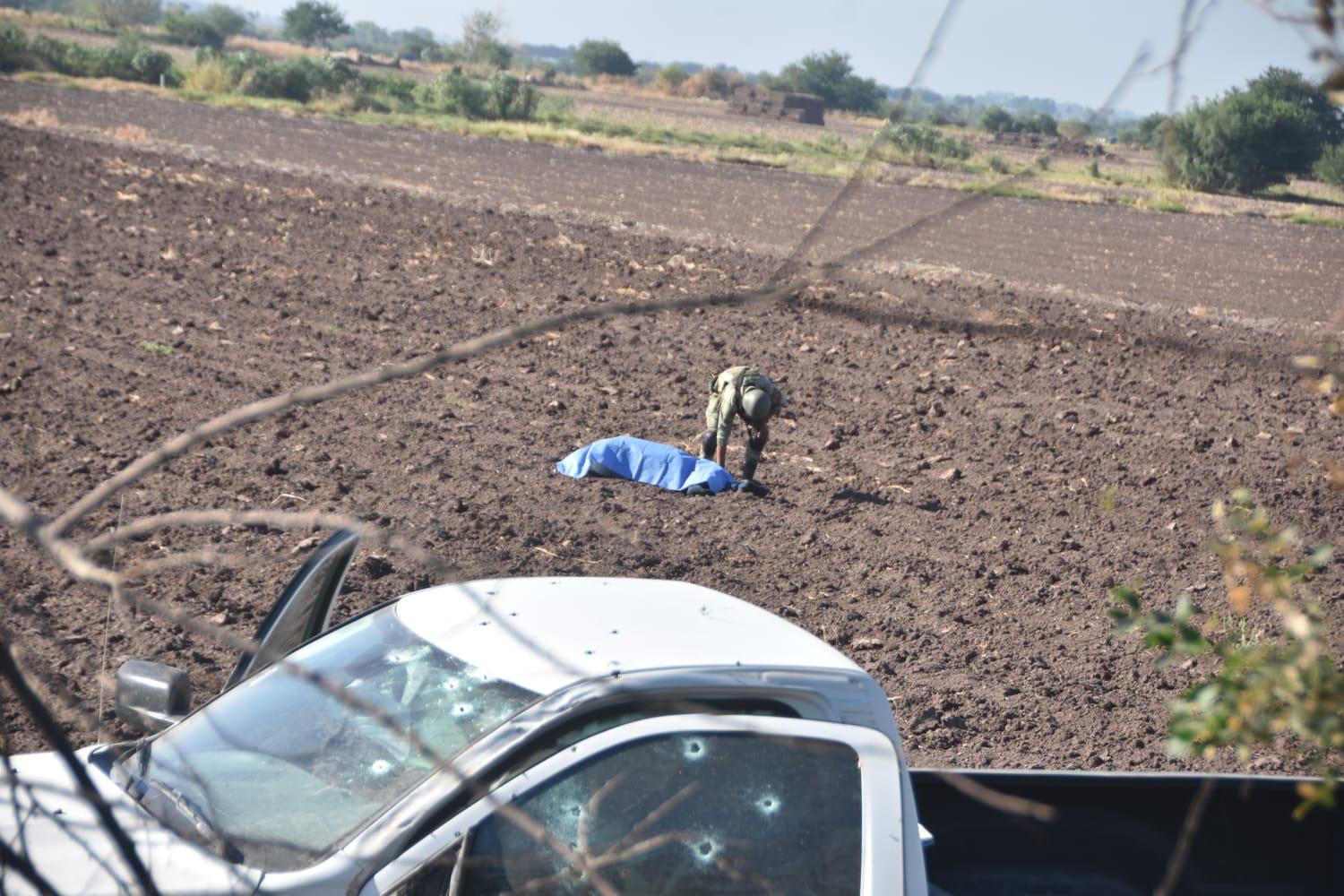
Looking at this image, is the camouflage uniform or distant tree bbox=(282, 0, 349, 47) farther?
distant tree bbox=(282, 0, 349, 47)

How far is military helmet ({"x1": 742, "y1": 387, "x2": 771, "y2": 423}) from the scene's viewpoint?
862 centimetres

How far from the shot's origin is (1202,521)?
29.2 feet

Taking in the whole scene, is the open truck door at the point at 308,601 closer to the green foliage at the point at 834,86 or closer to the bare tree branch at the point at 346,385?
the bare tree branch at the point at 346,385

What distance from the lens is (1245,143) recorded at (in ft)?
136

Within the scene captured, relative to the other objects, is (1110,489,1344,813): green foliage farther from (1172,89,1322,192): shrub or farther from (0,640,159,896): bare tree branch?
(1172,89,1322,192): shrub

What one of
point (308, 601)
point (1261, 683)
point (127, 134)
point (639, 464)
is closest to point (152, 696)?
point (308, 601)

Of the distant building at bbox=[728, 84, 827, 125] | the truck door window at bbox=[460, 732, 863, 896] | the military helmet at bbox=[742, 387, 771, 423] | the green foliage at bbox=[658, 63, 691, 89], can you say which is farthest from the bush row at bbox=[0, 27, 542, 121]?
the green foliage at bbox=[658, 63, 691, 89]

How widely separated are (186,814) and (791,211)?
2441 centimetres

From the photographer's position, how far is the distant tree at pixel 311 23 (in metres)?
113

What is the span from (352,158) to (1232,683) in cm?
2930

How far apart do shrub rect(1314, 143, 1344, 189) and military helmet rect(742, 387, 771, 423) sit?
4080cm

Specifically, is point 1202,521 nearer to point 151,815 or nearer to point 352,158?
point 151,815

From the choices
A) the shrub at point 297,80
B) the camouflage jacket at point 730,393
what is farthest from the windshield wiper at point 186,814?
the shrub at point 297,80

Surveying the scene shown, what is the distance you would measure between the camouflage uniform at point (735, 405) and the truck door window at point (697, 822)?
19.1 feet
